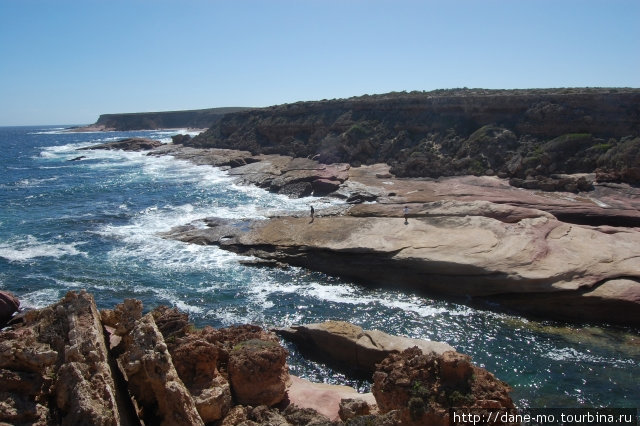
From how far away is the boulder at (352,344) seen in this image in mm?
15734

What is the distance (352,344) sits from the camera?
16188mm

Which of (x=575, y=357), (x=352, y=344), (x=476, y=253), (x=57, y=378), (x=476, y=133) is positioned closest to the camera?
(x=57, y=378)

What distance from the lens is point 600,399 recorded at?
14312 millimetres

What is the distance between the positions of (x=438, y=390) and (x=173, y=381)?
5.37m

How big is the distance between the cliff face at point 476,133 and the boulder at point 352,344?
3071cm

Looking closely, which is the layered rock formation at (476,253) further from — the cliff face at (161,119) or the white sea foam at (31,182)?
the cliff face at (161,119)

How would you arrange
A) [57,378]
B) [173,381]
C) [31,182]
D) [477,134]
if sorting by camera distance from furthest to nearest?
[31,182] < [477,134] < [173,381] < [57,378]

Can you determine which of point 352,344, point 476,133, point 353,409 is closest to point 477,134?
point 476,133

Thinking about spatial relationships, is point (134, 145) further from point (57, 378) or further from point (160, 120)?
point (57, 378)

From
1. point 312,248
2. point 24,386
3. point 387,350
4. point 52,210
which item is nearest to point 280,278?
point 312,248

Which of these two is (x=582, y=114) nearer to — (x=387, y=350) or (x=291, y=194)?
(x=291, y=194)

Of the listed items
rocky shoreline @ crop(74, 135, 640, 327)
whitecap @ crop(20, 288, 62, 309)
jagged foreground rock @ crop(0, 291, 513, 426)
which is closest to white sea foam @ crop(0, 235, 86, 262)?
whitecap @ crop(20, 288, 62, 309)

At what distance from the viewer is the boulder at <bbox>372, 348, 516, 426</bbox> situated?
29.6ft

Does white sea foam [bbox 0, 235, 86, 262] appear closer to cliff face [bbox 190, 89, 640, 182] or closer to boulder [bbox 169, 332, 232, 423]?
boulder [bbox 169, 332, 232, 423]
